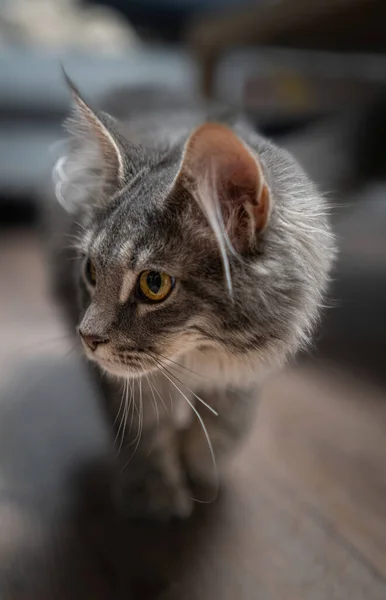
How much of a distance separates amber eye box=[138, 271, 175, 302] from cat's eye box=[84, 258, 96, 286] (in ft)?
0.40

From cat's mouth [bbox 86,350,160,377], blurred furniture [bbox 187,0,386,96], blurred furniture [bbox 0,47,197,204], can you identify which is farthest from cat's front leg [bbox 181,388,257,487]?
blurred furniture [bbox 0,47,197,204]

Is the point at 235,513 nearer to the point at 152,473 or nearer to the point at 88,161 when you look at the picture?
the point at 152,473

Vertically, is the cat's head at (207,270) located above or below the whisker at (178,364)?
above

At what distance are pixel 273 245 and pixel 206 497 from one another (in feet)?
1.77

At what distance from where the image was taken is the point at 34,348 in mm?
1474

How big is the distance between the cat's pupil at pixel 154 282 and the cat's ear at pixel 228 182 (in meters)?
0.10

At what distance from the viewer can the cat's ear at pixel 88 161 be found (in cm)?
77

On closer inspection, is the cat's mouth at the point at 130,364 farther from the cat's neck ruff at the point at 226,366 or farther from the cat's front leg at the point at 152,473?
the cat's front leg at the point at 152,473

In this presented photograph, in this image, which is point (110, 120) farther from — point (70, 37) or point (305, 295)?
point (70, 37)

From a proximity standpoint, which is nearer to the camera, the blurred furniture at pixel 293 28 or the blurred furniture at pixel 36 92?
the blurred furniture at pixel 293 28

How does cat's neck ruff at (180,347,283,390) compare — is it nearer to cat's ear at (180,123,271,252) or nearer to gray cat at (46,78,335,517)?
gray cat at (46,78,335,517)

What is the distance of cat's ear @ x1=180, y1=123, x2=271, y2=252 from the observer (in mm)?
587

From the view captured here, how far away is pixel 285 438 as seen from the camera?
1151mm

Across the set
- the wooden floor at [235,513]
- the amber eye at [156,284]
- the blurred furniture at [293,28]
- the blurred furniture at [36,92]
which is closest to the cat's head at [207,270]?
the amber eye at [156,284]
